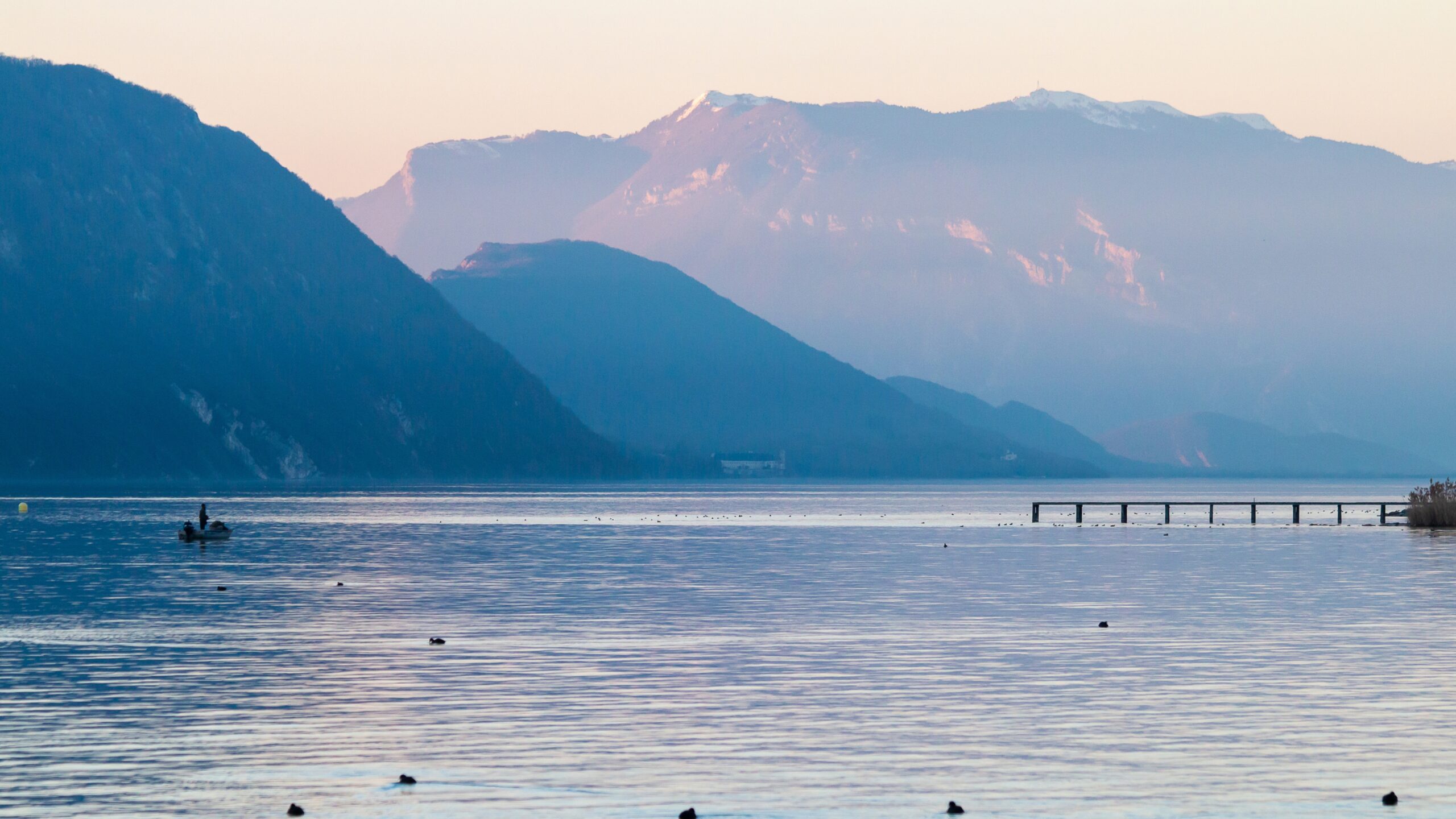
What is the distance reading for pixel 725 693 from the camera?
4384 centimetres

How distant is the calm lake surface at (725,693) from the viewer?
3112 centimetres

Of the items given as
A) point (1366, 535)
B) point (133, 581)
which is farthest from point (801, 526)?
point (133, 581)

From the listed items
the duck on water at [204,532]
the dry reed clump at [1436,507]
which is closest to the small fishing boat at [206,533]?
the duck on water at [204,532]

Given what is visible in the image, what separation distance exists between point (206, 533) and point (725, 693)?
86.4m

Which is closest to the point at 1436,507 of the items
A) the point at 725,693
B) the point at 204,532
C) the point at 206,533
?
the point at 206,533

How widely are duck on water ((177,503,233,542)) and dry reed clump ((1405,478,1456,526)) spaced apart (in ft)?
300

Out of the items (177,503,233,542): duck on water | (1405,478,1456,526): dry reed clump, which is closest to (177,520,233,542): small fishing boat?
(177,503,233,542): duck on water

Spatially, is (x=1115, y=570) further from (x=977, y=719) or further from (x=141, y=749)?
(x=141, y=749)

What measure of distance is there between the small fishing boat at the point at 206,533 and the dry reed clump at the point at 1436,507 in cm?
9150

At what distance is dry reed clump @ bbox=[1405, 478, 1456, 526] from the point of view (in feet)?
495

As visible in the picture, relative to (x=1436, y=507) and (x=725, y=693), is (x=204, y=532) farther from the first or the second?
(x=1436, y=507)

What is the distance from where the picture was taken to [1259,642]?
187 ft

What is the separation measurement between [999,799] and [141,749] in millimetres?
15873

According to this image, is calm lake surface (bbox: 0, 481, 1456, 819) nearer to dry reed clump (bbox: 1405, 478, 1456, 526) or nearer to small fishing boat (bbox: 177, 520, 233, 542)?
small fishing boat (bbox: 177, 520, 233, 542)
